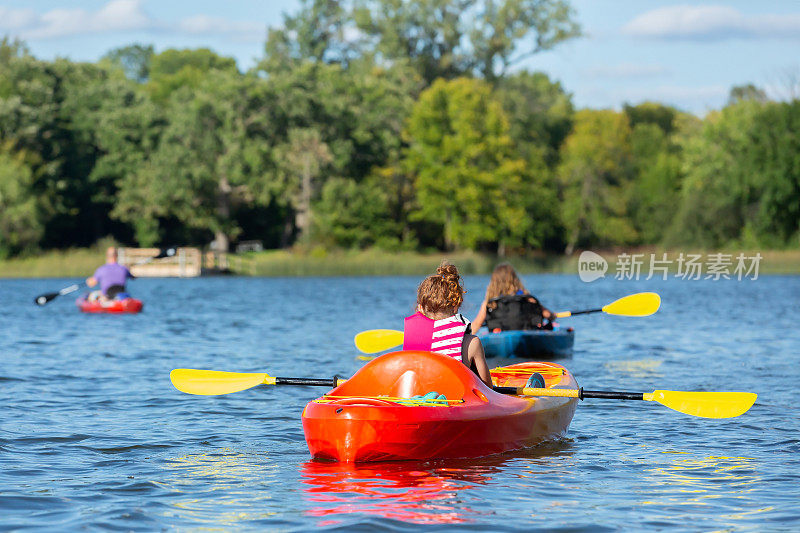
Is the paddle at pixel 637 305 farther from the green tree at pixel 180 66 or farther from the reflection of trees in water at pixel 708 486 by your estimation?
the green tree at pixel 180 66

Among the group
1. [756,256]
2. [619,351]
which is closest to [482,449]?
[619,351]

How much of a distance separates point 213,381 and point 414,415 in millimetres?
2302

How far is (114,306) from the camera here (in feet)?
75.7

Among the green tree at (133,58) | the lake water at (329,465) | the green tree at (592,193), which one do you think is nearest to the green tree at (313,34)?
the green tree at (592,193)

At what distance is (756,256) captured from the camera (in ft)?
156

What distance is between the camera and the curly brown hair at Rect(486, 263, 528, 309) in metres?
13.7

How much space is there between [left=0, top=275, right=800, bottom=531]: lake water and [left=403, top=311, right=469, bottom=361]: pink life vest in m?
0.68

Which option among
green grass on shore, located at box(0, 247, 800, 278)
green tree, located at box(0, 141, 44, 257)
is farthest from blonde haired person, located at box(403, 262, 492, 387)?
green tree, located at box(0, 141, 44, 257)

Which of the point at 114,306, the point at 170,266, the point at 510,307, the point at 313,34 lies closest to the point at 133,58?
the point at 313,34

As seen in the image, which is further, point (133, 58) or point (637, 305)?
point (133, 58)

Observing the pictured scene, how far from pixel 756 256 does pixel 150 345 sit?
117 ft

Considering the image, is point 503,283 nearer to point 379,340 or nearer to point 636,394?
point 379,340

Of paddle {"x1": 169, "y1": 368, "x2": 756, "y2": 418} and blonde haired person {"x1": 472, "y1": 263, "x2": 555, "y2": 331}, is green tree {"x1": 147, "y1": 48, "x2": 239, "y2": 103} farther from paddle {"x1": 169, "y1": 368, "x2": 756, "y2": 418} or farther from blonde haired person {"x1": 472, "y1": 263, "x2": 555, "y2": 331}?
paddle {"x1": 169, "y1": 368, "x2": 756, "y2": 418}

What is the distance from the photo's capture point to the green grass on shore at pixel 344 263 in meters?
45.5
